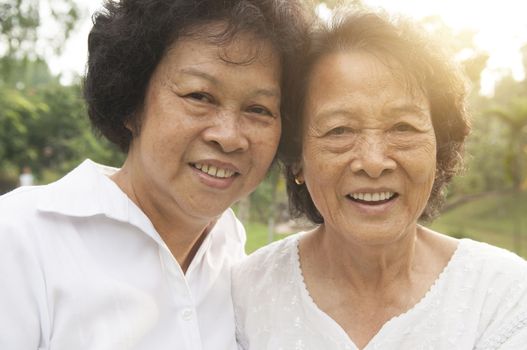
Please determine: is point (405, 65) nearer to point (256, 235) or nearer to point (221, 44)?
point (221, 44)

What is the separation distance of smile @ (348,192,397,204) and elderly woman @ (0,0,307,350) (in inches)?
16.9

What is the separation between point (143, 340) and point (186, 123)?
0.86 m

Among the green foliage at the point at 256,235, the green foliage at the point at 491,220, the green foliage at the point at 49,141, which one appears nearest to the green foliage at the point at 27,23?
the green foliage at the point at 256,235

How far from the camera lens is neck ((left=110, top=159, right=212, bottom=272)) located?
255 cm

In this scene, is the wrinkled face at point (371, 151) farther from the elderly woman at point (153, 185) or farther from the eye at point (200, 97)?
the eye at point (200, 97)

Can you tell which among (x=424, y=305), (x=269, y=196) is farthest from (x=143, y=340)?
(x=269, y=196)

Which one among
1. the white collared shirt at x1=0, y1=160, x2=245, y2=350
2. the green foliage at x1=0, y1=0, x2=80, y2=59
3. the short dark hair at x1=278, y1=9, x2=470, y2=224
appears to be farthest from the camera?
the green foliage at x1=0, y1=0, x2=80, y2=59

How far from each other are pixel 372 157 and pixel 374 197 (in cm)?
17

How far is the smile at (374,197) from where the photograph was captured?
7.71 ft

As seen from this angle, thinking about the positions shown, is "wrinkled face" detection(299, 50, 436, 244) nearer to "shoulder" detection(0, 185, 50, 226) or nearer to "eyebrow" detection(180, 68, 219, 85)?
"eyebrow" detection(180, 68, 219, 85)

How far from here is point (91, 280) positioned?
2191 mm

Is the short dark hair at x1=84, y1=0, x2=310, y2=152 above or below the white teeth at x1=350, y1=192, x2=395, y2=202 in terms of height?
above

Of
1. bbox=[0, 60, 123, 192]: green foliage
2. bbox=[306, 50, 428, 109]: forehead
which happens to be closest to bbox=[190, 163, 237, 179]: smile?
bbox=[306, 50, 428, 109]: forehead

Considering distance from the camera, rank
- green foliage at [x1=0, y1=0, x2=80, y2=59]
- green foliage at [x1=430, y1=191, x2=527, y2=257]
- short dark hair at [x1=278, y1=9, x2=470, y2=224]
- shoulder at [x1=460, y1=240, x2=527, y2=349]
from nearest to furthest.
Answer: shoulder at [x1=460, y1=240, x2=527, y2=349], short dark hair at [x1=278, y1=9, x2=470, y2=224], green foliage at [x1=0, y1=0, x2=80, y2=59], green foliage at [x1=430, y1=191, x2=527, y2=257]
